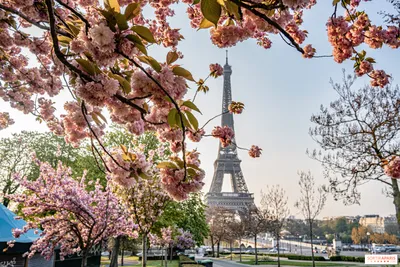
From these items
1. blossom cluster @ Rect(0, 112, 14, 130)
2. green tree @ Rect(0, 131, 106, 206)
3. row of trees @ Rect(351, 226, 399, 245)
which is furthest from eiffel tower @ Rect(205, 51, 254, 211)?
blossom cluster @ Rect(0, 112, 14, 130)

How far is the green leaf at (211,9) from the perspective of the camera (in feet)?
3.58

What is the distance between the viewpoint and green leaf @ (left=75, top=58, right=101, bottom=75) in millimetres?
1409

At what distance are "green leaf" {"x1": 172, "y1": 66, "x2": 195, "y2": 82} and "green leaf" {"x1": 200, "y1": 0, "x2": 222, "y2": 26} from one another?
1.40ft

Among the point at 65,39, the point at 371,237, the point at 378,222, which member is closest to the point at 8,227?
the point at 65,39

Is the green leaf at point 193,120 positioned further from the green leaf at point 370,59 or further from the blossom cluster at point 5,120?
the blossom cluster at point 5,120

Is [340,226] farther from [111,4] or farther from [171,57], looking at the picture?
[111,4]

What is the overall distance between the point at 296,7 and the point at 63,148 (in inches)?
879

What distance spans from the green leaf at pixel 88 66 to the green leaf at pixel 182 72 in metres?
0.39

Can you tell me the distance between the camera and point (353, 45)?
2811 mm

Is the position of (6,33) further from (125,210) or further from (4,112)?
(125,210)

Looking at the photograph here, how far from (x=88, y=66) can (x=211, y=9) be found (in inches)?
27.4

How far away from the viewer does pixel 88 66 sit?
1436mm

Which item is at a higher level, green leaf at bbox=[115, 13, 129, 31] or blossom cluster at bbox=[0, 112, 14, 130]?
blossom cluster at bbox=[0, 112, 14, 130]

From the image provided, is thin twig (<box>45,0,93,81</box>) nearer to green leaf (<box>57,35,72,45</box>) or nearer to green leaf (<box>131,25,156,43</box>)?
green leaf (<box>57,35,72,45</box>)
